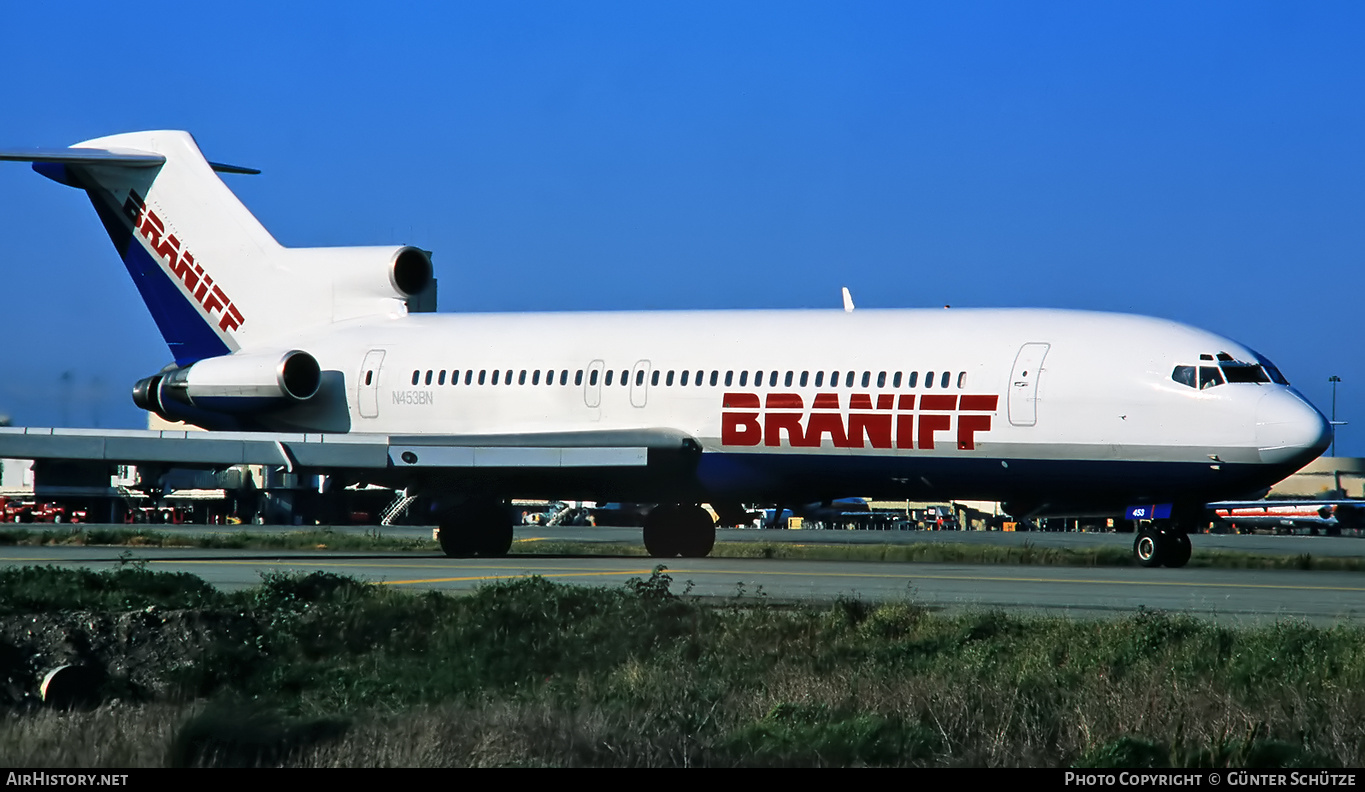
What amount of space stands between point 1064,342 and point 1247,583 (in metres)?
5.70

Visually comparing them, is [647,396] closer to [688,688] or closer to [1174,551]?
[1174,551]

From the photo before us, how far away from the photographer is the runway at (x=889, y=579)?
17.3 metres

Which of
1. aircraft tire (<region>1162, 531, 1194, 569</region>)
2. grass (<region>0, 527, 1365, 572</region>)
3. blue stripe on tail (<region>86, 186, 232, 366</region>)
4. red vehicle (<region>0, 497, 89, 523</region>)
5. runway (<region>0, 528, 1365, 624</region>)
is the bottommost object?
red vehicle (<region>0, 497, 89, 523</region>)

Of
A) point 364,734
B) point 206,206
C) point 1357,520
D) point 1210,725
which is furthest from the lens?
point 1357,520

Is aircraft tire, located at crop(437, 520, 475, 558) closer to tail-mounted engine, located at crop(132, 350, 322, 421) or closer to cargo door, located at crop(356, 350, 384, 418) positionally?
cargo door, located at crop(356, 350, 384, 418)

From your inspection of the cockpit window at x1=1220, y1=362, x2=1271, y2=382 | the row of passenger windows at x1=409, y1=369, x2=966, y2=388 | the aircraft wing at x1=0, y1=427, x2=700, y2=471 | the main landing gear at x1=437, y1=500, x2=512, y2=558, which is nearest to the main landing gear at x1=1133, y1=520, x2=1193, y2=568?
the cockpit window at x1=1220, y1=362, x2=1271, y2=382

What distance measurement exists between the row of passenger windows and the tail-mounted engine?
2317 millimetres

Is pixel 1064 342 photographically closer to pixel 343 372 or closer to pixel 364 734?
pixel 343 372

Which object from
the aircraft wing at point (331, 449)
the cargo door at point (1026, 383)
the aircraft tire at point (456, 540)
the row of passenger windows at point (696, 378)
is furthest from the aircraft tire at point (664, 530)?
the cargo door at point (1026, 383)

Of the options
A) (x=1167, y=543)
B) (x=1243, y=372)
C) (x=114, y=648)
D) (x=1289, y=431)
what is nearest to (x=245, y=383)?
(x=1167, y=543)

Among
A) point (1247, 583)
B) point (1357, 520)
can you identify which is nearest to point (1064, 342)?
point (1247, 583)

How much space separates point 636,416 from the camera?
95.0 ft


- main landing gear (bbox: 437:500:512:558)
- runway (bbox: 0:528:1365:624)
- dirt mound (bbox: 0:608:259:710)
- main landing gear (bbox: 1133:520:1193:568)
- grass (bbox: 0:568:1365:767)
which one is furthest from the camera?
main landing gear (bbox: 437:500:512:558)

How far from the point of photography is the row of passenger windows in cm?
2627
